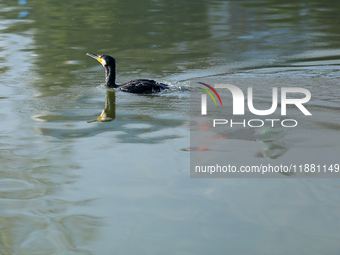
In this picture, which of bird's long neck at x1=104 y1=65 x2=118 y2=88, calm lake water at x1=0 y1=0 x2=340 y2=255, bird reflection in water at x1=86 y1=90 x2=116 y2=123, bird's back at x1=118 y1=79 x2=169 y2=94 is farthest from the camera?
bird's long neck at x1=104 y1=65 x2=118 y2=88

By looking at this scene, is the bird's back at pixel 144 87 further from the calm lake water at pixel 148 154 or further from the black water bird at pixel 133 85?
the calm lake water at pixel 148 154

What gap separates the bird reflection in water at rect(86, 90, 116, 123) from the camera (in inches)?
269

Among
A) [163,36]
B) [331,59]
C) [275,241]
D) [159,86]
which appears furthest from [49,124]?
[163,36]

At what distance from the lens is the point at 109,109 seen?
24.1 ft

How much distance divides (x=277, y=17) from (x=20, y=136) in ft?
38.4

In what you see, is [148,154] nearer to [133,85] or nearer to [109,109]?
[109,109]

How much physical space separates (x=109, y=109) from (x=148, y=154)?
2.06 meters

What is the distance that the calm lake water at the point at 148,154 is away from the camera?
3.95 meters

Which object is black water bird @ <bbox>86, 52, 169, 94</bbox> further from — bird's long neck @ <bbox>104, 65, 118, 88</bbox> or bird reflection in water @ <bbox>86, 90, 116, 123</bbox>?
bird reflection in water @ <bbox>86, 90, 116, 123</bbox>

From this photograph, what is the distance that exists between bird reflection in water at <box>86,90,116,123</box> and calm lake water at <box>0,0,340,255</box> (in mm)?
29

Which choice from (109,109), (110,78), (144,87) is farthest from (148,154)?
(110,78)

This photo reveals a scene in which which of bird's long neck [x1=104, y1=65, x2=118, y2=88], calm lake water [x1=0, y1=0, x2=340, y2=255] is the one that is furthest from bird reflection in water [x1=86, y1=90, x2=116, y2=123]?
bird's long neck [x1=104, y1=65, x2=118, y2=88]

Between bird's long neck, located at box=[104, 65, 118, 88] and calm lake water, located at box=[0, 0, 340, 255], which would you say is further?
bird's long neck, located at box=[104, 65, 118, 88]

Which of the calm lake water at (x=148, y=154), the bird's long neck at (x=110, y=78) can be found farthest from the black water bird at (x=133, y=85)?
the calm lake water at (x=148, y=154)
